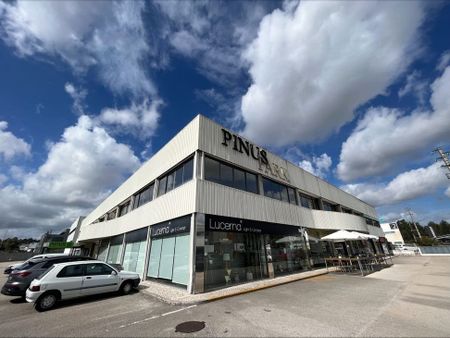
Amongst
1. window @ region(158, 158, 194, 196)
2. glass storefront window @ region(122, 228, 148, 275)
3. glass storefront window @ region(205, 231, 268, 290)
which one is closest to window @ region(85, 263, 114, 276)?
glass storefront window @ region(205, 231, 268, 290)

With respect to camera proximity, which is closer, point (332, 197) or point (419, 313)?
point (419, 313)

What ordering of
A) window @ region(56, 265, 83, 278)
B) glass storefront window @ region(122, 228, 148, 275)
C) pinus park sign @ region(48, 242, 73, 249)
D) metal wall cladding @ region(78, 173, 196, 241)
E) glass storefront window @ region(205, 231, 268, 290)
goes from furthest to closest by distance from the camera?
pinus park sign @ region(48, 242, 73, 249) < glass storefront window @ region(122, 228, 148, 275) < metal wall cladding @ region(78, 173, 196, 241) < glass storefront window @ region(205, 231, 268, 290) < window @ region(56, 265, 83, 278)

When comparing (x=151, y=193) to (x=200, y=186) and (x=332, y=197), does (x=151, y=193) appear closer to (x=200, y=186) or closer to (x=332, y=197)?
(x=200, y=186)

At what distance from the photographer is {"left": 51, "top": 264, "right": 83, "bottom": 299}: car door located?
27.4 feet

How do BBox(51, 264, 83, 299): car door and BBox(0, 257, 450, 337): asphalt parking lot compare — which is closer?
BBox(0, 257, 450, 337): asphalt parking lot

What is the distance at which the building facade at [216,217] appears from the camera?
11148 millimetres

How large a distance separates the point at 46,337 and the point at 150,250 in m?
9.27

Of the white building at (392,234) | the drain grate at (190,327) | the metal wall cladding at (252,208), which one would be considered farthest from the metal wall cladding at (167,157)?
the white building at (392,234)

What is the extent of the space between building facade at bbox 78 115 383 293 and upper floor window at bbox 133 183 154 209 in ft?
0.31

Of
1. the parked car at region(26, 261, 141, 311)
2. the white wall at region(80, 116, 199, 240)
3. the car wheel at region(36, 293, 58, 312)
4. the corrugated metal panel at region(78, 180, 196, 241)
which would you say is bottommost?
the car wheel at region(36, 293, 58, 312)

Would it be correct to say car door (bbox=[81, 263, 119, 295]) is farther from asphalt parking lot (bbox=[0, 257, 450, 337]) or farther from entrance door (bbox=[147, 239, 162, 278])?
entrance door (bbox=[147, 239, 162, 278])

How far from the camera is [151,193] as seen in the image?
17609 mm

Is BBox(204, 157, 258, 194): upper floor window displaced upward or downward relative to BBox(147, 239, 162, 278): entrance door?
upward

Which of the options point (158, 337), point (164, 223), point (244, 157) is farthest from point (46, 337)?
point (244, 157)
